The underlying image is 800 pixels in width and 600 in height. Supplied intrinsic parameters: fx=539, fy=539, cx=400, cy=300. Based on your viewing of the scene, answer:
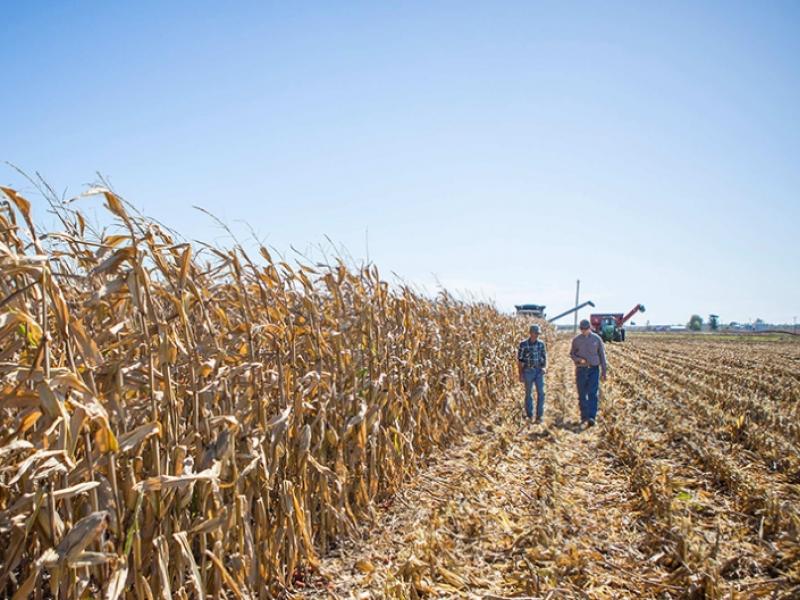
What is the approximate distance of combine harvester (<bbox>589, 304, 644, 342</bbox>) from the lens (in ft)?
130

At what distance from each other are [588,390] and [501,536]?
19.0ft

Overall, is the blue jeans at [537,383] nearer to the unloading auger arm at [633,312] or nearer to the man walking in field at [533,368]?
the man walking in field at [533,368]

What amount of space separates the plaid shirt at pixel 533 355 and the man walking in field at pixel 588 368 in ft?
1.86

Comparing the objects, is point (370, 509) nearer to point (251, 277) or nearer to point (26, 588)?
point (251, 277)

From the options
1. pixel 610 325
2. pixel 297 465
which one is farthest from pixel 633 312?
pixel 297 465

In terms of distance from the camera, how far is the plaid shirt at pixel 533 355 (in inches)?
399

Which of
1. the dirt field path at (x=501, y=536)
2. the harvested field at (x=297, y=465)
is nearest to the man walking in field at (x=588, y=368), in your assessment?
the harvested field at (x=297, y=465)

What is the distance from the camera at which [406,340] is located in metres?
6.28

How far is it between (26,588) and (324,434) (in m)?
2.27

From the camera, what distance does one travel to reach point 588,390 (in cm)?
994

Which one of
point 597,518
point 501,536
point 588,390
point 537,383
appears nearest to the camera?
point 501,536

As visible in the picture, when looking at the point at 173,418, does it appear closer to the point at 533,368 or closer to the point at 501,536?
the point at 501,536

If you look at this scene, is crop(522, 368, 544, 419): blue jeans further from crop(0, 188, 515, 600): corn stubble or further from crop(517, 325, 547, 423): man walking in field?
crop(0, 188, 515, 600): corn stubble

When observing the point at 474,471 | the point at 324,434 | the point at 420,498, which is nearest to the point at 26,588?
the point at 324,434
